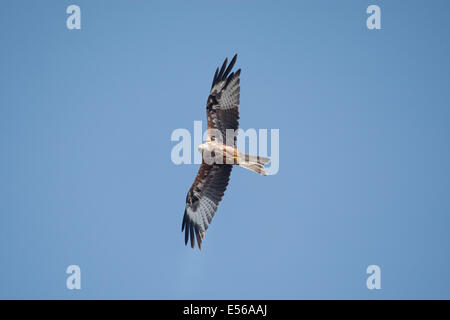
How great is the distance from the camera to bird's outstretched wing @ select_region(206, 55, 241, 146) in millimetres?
9195

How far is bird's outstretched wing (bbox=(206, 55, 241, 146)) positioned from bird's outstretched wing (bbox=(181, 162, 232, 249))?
0.67 meters

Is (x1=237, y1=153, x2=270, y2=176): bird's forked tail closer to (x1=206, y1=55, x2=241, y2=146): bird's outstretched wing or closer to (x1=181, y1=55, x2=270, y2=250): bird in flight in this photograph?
(x1=181, y1=55, x2=270, y2=250): bird in flight

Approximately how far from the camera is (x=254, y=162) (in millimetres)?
8945

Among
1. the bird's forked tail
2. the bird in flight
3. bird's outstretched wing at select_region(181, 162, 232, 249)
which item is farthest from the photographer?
bird's outstretched wing at select_region(181, 162, 232, 249)

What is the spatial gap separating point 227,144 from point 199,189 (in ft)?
3.86

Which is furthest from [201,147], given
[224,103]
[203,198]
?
[203,198]

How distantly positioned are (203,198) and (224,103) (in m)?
1.89

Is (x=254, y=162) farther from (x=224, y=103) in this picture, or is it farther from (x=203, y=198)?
(x=203, y=198)

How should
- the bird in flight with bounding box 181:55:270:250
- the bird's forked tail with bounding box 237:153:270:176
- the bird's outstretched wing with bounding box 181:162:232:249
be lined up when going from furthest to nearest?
the bird's outstretched wing with bounding box 181:162:232:249, the bird in flight with bounding box 181:55:270:250, the bird's forked tail with bounding box 237:153:270:176

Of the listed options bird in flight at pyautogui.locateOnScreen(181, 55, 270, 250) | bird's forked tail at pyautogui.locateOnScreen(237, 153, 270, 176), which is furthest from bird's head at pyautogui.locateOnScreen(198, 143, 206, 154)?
bird's forked tail at pyautogui.locateOnScreen(237, 153, 270, 176)

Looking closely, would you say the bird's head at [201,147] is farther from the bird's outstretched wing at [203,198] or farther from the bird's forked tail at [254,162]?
the bird's forked tail at [254,162]
